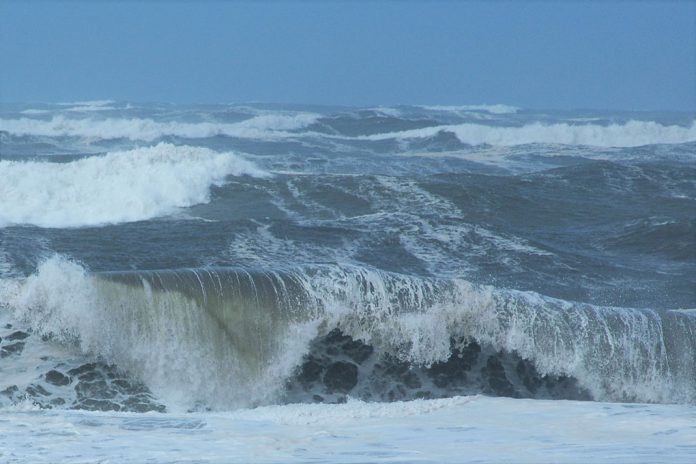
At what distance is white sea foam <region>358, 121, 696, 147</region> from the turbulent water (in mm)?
10594

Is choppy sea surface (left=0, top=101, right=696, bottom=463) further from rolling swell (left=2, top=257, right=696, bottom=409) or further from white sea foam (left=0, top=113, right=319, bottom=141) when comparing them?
white sea foam (left=0, top=113, right=319, bottom=141)

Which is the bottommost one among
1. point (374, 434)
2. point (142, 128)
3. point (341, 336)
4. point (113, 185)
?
point (374, 434)

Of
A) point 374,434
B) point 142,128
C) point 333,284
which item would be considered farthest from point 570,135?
point 374,434

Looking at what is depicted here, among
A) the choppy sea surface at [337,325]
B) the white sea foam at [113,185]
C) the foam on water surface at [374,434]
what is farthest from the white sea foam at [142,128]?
the foam on water surface at [374,434]

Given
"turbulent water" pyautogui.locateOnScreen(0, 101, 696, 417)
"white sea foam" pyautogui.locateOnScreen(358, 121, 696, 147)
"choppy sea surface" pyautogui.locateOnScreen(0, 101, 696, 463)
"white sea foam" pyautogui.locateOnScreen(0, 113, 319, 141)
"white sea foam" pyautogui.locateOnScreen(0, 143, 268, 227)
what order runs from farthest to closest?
"white sea foam" pyautogui.locateOnScreen(358, 121, 696, 147)
"white sea foam" pyautogui.locateOnScreen(0, 113, 319, 141)
"white sea foam" pyautogui.locateOnScreen(0, 143, 268, 227)
"turbulent water" pyautogui.locateOnScreen(0, 101, 696, 417)
"choppy sea surface" pyautogui.locateOnScreen(0, 101, 696, 463)

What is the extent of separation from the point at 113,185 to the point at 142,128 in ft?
58.2

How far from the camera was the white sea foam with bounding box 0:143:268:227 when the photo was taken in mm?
14008

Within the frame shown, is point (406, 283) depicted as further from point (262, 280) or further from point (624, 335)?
point (624, 335)

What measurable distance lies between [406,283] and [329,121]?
103 ft

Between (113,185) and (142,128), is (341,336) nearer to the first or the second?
→ (113,185)

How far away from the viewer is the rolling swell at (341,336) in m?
7.51


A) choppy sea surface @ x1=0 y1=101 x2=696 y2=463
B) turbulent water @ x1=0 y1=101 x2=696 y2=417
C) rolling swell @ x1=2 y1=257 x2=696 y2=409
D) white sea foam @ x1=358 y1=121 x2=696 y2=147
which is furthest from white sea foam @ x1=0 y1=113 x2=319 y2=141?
rolling swell @ x1=2 y1=257 x2=696 y2=409

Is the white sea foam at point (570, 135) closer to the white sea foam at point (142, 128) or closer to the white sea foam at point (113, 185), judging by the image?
the white sea foam at point (142, 128)

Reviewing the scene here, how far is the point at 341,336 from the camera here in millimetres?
7969
